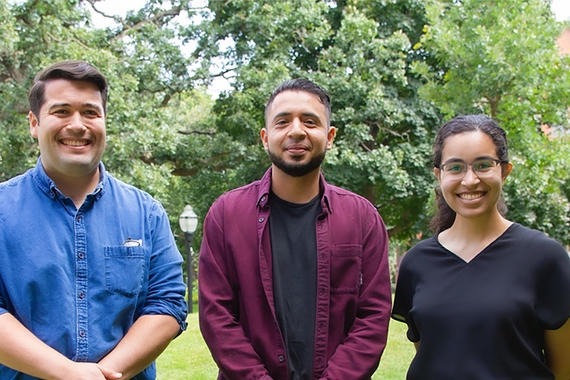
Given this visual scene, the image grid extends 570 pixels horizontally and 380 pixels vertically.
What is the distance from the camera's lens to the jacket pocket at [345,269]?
292cm

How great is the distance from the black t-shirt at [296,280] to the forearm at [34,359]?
863 mm

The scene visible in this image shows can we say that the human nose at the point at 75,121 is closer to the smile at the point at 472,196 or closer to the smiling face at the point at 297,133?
the smiling face at the point at 297,133

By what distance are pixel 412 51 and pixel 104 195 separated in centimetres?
1407

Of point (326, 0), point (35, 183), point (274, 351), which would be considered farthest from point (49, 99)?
point (326, 0)

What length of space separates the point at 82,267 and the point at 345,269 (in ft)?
3.99

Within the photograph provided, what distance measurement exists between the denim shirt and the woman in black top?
116 cm

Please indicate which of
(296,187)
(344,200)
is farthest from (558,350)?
(296,187)

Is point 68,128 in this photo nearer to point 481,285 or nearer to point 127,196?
point 127,196

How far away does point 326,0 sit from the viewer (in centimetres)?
1580

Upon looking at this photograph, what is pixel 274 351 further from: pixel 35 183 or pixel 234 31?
pixel 234 31

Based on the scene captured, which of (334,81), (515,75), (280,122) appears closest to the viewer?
(280,122)

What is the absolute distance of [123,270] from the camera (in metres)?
2.70

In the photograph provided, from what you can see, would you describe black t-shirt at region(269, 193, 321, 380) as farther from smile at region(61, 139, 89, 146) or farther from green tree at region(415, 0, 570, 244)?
green tree at region(415, 0, 570, 244)

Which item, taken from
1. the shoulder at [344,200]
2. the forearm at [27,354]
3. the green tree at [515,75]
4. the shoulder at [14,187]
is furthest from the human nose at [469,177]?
the green tree at [515,75]
